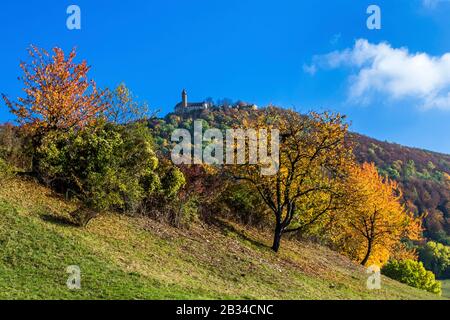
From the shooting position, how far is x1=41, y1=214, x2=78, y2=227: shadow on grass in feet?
54.2

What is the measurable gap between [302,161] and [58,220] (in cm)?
1300

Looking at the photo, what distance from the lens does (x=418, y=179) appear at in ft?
347

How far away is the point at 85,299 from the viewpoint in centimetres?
1079

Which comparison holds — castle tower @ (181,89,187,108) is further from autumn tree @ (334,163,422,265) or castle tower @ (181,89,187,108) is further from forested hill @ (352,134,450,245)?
autumn tree @ (334,163,422,265)

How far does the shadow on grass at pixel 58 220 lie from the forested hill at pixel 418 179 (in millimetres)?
80478

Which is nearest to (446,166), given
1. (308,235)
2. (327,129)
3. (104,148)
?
(308,235)

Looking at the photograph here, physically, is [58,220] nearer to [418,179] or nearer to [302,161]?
[302,161]

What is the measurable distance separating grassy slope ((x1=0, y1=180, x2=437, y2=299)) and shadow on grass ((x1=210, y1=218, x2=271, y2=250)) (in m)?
0.19

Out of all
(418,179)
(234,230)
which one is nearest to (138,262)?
(234,230)

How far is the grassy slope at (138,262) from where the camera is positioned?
11.9 metres

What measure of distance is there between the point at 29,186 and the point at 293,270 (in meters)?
12.7

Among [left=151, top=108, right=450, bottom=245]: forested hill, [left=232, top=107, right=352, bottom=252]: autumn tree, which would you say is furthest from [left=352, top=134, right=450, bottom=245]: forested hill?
[left=232, top=107, right=352, bottom=252]: autumn tree

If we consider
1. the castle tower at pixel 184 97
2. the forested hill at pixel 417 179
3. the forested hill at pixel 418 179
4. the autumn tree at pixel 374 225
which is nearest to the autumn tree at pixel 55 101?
the autumn tree at pixel 374 225

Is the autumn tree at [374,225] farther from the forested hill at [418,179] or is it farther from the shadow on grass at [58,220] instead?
the forested hill at [418,179]
